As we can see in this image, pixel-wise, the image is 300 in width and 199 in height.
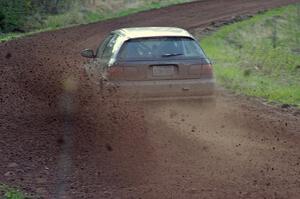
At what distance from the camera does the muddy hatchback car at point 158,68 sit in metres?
10.6

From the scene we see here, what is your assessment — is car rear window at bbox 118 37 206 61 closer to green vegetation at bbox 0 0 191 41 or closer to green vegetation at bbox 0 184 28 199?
green vegetation at bbox 0 184 28 199

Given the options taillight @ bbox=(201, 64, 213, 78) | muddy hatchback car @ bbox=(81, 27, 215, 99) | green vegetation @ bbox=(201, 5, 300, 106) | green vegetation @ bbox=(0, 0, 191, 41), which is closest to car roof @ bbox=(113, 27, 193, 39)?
muddy hatchback car @ bbox=(81, 27, 215, 99)

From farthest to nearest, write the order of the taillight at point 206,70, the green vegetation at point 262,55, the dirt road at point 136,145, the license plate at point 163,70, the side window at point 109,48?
1. the green vegetation at point 262,55
2. the side window at point 109,48
3. the taillight at point 206,70
4. the license plate at point 163,70
5. the dirt road at point 136,145

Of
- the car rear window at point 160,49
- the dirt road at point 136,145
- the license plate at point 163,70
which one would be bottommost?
the dirt road at point 136,145

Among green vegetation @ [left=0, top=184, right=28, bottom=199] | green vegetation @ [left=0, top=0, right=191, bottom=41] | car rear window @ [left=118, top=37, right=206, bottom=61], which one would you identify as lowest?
green vegetation @ [left=0, top=0, right=191, bottom=41]

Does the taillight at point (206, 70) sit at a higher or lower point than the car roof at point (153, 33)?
lower

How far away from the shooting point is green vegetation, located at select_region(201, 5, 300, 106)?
14.9m

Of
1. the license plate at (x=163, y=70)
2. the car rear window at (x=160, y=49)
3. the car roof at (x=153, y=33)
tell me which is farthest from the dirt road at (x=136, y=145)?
the car roof at (x=153, y=33)

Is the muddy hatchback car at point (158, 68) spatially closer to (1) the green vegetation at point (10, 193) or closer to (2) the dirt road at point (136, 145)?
(2) the dirt road at point (136, 145)

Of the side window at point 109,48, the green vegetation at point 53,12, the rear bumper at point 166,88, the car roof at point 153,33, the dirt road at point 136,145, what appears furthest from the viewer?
the green vegetation at point 53,12

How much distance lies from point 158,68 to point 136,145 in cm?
221

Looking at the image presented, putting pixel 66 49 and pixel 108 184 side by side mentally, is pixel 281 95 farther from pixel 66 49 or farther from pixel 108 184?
pixel 66 49

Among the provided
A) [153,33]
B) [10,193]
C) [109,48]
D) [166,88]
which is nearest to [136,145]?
[166,88]

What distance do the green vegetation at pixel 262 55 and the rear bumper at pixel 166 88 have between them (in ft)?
9.19
